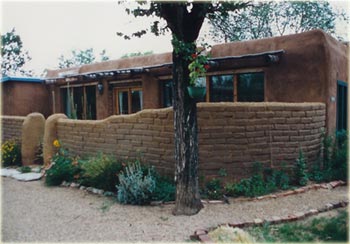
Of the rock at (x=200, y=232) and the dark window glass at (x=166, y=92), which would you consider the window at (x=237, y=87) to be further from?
the rock at (x=200, y=232)

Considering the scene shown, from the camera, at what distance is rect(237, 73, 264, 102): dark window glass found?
913cm

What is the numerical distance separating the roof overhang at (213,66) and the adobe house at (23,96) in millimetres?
1962

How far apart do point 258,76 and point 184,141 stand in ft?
16.2

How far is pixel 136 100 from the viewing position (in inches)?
501

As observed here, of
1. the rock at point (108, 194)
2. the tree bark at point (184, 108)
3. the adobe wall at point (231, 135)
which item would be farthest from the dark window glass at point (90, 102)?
the tree bark at point (184, 108)

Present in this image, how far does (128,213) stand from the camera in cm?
524

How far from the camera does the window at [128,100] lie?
12.7 metres

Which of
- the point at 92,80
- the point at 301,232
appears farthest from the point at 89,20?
the point at 92,80

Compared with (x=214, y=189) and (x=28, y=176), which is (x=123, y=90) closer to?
(x=28, y=176)

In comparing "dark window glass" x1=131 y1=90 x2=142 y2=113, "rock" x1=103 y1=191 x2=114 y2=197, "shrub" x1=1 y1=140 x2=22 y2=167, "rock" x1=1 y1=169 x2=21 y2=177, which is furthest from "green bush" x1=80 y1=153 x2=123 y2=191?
"dark window glass" x1=131 y1=90 x2=142 y2=113

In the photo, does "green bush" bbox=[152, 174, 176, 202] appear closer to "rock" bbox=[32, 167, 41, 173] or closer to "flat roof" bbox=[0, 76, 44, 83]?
"rock" bbox=[32, 167, 41, 173]

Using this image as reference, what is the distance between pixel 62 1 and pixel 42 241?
4.79 m

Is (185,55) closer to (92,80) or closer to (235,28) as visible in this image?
(235,28)

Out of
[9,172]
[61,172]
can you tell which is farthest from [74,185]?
[9,172]
